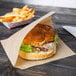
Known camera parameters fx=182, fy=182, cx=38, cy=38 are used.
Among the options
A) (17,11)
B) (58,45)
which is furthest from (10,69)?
(17,11)

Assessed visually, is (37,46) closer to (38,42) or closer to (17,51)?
(38,42)

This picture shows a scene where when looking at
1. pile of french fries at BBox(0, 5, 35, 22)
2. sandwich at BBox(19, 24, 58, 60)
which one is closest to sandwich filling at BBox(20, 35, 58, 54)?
sandwich at BBox(19, 24, 58, 60)

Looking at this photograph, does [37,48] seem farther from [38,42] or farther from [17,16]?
[17,16]

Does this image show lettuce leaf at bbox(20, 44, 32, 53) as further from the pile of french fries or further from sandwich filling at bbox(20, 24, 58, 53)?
the pile of french fries

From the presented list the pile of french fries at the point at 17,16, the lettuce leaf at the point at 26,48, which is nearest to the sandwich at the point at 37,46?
the lettuce leaf at the point at 26,48

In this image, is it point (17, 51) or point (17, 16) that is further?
point (17, 16)

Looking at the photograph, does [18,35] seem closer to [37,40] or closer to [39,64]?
[37,40]

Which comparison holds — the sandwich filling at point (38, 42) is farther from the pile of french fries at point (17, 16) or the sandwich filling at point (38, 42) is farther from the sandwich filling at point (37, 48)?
the pile of french fries at point (17, 16)

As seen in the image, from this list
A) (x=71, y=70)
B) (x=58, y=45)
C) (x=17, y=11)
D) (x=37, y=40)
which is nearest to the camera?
(x=71, y=70)

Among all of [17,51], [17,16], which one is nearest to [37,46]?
[17,51]
